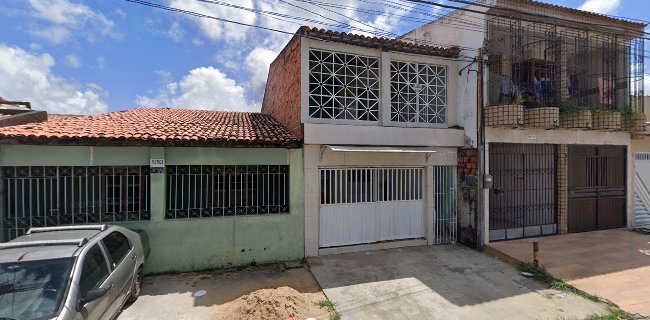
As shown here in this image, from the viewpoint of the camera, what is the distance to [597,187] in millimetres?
9594

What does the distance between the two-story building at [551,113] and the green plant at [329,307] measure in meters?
4.84

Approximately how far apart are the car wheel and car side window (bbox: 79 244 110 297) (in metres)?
1.16

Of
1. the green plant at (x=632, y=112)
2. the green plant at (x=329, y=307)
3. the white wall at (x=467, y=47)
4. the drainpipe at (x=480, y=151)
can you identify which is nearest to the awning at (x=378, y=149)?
the drainpipe at (x=480, y=151)

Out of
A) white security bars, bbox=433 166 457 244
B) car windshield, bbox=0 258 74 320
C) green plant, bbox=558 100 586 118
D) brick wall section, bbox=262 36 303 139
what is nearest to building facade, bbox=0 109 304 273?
brick wall section, bbox=262 36 303 139

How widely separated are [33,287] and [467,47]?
32.0 feet

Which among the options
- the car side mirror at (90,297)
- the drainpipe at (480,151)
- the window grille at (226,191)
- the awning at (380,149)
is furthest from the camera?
the drainpipe at (480,151)

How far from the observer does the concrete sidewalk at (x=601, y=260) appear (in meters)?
5.55

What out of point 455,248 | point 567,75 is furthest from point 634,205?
point 455,248

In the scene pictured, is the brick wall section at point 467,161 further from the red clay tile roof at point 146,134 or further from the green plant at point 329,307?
the green plant at point 329,307

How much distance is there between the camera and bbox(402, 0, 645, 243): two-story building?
314 inches

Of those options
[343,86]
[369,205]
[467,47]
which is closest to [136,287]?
Result: [369,205]

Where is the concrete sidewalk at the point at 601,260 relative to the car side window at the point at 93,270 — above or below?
below

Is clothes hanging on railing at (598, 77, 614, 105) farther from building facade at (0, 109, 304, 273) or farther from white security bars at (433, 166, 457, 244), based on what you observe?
building facade at (0, 109, 304, 273)

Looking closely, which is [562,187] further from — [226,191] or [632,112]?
[226,191]
